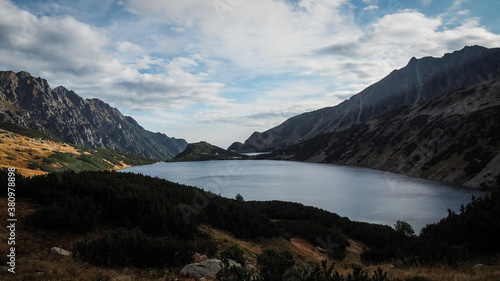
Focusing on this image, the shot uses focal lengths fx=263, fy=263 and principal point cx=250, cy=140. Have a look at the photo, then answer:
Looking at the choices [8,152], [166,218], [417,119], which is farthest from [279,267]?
[417,119]

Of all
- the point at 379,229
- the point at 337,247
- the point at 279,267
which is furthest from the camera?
the point at 379,229

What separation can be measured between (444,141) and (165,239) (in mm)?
121110

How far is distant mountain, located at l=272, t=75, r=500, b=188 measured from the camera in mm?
77125

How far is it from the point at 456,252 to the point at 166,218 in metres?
16.3

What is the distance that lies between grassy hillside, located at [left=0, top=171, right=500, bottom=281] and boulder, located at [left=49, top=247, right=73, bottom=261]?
24 centimetres

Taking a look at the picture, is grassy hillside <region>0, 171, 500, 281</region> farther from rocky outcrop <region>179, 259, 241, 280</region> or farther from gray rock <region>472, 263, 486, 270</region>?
rocky outcrop <region>179, 259, 241, 280</region>

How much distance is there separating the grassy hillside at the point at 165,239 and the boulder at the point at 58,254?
24 centimetres

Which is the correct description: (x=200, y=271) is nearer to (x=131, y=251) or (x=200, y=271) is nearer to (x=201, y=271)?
(x=201, y=271)

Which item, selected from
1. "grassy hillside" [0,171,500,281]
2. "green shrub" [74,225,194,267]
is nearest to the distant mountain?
"grassy hillside" [0,171,500,281]

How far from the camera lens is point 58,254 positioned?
1122cm

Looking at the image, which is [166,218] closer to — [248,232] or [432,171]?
[248,232]

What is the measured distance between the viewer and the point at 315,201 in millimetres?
62594

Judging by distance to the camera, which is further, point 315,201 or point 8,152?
point 8,152

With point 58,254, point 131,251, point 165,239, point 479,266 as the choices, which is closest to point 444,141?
point 479,266
